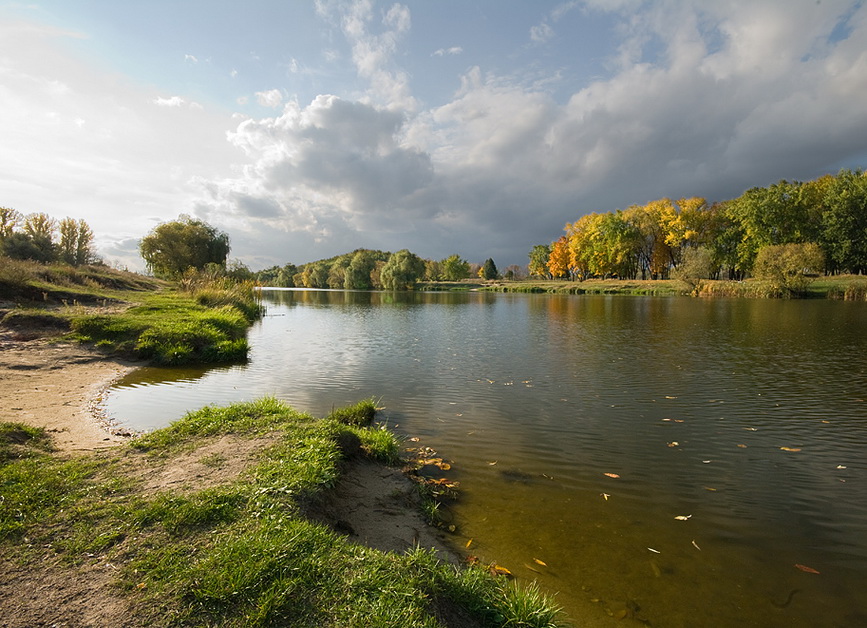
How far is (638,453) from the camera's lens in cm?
796

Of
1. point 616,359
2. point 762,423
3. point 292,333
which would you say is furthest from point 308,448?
point 292,333

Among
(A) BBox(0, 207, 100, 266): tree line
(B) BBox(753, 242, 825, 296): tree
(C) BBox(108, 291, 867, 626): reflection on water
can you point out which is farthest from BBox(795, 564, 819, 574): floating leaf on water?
(B) BBox(753, 242, 825, 296): tree

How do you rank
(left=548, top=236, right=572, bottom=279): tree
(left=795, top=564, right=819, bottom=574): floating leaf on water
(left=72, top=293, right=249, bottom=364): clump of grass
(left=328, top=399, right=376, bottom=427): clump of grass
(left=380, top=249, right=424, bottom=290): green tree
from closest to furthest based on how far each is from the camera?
1. (left=795, top=564, right=819, bottom=574): floating leaf on water
2. (left=328, top=399, right=376, bottom=427): clump of grass
3. (left=72, top=293, right=249, bottom=364): clump of grass
4. (left=548, top=236, right=572, bottom=279): tree
5. (left=380, top=249, right=424, bottom=290): green tree

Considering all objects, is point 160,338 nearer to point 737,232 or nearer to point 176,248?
point 176,248

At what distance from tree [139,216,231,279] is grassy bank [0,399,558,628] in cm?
4651

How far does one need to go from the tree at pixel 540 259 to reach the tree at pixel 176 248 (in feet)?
333

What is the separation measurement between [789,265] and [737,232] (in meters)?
20.6

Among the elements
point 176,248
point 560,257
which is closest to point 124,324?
point 176,248

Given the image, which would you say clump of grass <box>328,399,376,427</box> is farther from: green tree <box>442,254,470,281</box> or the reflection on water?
green tree <box>442,254,470,281</box>

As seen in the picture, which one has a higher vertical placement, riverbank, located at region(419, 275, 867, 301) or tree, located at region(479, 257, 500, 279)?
tree, located at region(479, 257, 500, 279)

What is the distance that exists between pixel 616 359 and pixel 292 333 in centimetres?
1797

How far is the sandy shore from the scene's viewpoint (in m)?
7.36

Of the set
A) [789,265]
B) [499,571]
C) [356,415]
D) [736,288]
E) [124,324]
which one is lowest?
[499,571]

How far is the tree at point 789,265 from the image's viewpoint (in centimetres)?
5359
